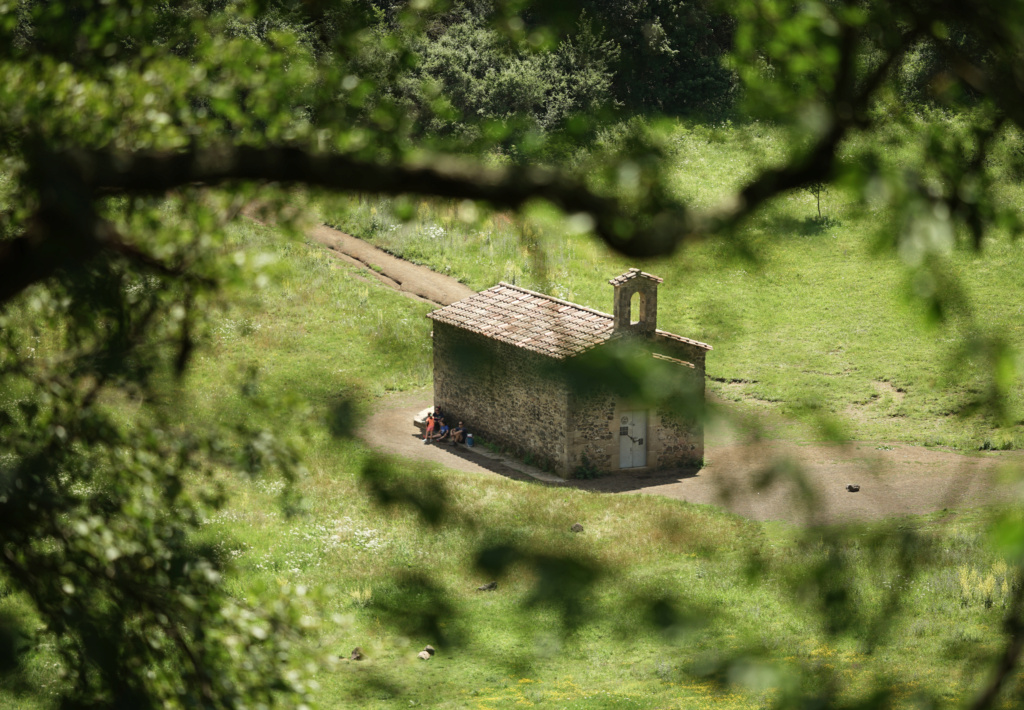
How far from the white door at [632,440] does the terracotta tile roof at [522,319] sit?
2253 millimetres

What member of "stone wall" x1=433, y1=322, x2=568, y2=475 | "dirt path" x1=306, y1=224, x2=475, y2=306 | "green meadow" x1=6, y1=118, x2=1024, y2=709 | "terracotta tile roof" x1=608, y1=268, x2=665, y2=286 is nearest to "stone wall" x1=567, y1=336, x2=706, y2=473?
"stone wall" x1=433, y1=322, x2=568, y2=475

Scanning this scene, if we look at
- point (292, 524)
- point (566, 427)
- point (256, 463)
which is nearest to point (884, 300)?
point (566, 427)

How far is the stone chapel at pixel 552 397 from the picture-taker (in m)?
23.6

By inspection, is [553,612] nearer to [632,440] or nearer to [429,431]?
[632,440]

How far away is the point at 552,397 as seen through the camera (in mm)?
25062

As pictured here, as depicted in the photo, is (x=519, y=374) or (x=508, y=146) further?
(x=519, y=374)

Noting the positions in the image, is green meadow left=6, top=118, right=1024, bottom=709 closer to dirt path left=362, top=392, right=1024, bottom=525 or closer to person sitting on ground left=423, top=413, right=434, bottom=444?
dirt path left=362, top=392, right=1024, bottom=525

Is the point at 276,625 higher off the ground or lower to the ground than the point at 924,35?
lower

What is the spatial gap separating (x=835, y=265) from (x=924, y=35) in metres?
39.3

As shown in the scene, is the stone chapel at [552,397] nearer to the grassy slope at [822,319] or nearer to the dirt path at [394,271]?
the grassy slope at [822,319]

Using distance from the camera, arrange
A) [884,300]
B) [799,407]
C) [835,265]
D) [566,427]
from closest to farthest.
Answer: [799,407]
[566,427]
[884,300]
[835,265]

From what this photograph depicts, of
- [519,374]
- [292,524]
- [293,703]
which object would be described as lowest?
[292,524]

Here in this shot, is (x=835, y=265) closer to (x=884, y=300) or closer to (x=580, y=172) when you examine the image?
(x=884, y=300)

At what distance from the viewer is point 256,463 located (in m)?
5.34
